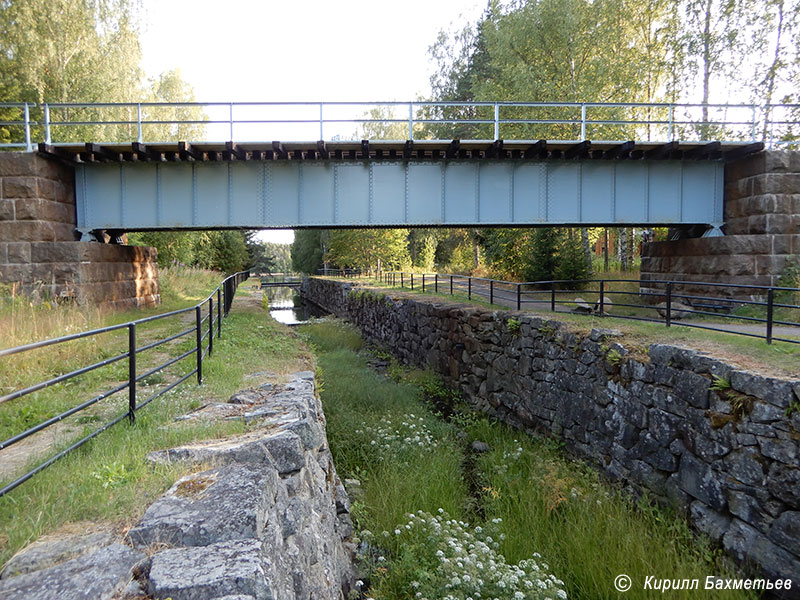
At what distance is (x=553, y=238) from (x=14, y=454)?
20740 millimetres

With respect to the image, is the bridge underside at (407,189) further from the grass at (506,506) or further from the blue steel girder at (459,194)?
the grass at (506,506)

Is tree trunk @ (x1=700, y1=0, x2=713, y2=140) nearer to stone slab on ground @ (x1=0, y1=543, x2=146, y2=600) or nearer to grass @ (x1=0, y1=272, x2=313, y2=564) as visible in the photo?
grass @ (x1=0, y1=272, x2=313, y2=564)

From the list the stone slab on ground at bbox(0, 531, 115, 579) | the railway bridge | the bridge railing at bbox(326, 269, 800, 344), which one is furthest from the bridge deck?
the stone slab on ground at bbox(0, 531, 115, 579)

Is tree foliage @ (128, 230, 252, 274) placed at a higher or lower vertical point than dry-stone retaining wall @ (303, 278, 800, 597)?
higher

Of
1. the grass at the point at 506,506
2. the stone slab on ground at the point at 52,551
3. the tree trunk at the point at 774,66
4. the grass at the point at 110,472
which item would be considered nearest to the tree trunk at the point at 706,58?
the tree trunk at the point at 774,66

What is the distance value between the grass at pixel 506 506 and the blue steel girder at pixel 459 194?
5995 millimetres

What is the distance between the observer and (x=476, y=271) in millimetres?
32688

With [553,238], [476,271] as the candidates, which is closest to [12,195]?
[553,238]

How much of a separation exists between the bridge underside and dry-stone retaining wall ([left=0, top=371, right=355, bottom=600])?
1059cm

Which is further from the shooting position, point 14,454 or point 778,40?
point 778,40

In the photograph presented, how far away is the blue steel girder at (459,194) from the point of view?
1426 cm

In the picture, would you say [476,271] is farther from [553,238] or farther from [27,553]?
[27,553]

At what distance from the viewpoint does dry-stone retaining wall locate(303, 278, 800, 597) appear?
534cm

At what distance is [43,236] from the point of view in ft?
41.3
